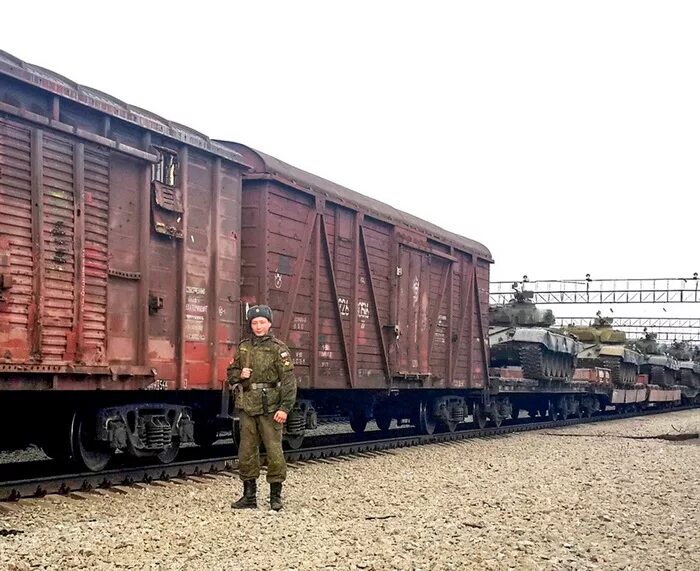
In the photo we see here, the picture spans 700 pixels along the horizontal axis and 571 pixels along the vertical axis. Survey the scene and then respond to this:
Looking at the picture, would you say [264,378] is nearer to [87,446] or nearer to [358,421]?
[87,446]

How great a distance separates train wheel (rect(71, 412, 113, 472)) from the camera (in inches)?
342

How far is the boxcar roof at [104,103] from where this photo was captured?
7703 mm

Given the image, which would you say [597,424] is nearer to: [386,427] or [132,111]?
[386,427]

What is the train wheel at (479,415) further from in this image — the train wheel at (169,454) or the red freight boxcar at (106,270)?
the train wheel at (169,454)

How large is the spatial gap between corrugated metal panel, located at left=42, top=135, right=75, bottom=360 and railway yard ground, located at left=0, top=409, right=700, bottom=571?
1432 millimetres

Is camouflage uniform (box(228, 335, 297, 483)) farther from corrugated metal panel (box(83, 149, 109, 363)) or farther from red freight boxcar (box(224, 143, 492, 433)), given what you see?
red freight boxcar (box(224, 143, 492, 433))

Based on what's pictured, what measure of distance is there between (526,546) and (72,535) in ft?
10.3

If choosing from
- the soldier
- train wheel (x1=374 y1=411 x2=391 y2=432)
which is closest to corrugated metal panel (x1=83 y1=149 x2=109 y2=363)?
the soldier

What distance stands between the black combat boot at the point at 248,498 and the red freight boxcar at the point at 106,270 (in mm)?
1796

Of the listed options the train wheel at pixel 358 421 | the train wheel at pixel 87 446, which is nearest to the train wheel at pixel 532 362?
the train wheel at pixel 358 421

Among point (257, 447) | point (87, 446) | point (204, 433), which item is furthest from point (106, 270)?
point (204, 433)

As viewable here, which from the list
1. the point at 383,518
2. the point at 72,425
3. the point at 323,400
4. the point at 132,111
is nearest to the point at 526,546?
the point at 383,518

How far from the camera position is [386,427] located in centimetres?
1609

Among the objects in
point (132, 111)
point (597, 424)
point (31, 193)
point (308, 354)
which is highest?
point (132, 111)
